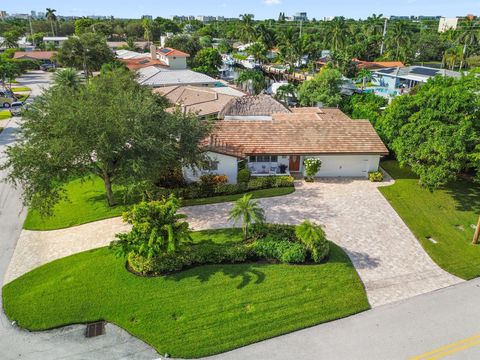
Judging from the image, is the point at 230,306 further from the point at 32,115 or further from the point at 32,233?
the point at 32,115

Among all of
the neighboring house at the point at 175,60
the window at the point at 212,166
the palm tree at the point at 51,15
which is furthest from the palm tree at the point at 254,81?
the palm tree at the point at 51,15

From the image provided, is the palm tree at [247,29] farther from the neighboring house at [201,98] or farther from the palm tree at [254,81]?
the neighboring house at [201,98]

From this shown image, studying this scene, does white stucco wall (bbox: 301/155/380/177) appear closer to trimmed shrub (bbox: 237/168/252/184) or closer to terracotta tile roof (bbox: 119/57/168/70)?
trimmed shrub (bbox: 237/168/252/184)

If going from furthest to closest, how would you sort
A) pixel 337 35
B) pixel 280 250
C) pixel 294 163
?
pixel 337 35
pixel 294 163
pixel 280 250

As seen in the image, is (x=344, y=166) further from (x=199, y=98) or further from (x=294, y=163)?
(x=199, y=98)

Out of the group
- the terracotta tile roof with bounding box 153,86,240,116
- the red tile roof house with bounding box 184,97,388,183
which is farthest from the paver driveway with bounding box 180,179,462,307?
the terracotta tile roof with bounding box 153,86,240,116

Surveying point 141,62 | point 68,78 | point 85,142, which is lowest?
point 85,142

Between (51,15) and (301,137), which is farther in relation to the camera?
(51,15)

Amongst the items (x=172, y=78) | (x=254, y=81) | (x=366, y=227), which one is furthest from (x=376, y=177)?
(x=172, y=78)
